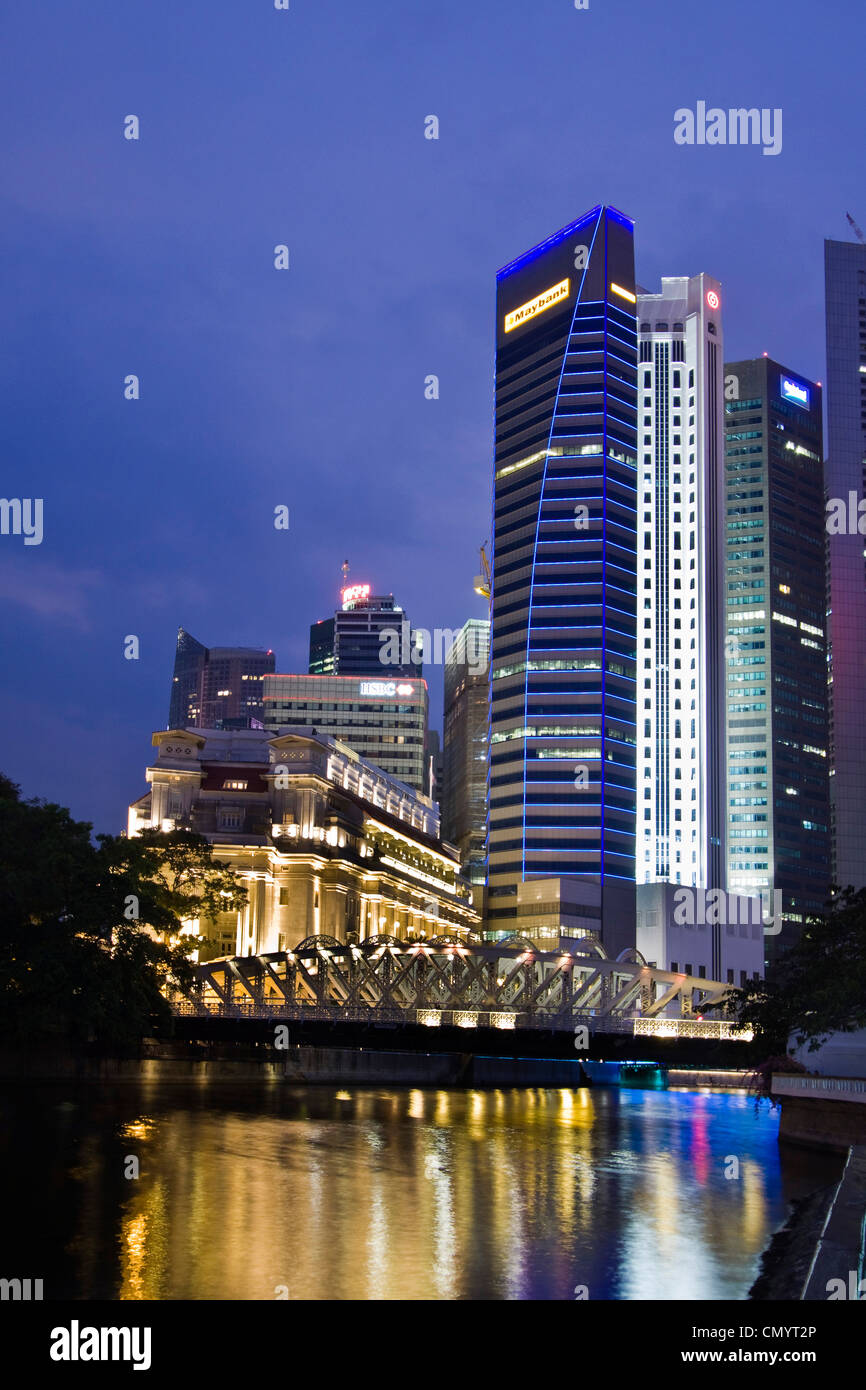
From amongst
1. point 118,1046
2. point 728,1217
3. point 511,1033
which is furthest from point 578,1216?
point 511,1033

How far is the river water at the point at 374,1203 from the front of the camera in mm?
31469

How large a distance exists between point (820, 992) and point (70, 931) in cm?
4078

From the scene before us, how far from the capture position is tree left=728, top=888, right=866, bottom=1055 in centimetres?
6375

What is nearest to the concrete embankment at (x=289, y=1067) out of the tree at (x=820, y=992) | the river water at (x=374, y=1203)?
the river water at (x=374, y=1203)

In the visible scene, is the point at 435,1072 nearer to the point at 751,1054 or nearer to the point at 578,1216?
the point at 751,1054

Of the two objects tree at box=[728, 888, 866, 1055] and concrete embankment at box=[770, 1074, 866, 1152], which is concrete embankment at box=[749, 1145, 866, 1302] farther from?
tree at box=[728, 888, 866, 1055]

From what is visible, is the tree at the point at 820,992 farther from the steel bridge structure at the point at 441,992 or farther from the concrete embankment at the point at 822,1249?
the concrete embankment at the point at 822,1249

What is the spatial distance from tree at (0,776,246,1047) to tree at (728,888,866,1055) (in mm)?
37960

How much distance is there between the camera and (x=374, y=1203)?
4306 cm

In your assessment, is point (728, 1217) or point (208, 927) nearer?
point (728, 1217)

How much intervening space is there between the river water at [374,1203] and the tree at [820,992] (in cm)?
661

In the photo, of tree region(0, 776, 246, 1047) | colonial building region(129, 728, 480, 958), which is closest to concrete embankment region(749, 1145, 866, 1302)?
tree region(0, 776, 246, 1047)
